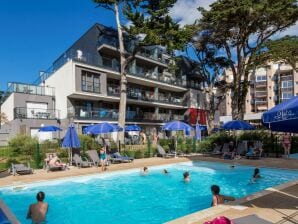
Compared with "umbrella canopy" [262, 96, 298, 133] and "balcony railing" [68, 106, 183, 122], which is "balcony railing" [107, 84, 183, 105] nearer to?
"balcony railing" [68, 106, 183, 122]

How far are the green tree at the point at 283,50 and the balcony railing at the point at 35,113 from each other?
2208cm

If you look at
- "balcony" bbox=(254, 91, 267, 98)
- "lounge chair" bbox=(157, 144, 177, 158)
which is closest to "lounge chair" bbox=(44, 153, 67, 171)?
"lounge chair" bbox=(157, 144, 177, 158)

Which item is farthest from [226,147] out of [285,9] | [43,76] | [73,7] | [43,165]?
[43,76]

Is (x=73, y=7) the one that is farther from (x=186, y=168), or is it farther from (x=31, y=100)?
(x=186, y=168)

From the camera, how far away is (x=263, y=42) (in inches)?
1106

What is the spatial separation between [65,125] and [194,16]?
17.8m

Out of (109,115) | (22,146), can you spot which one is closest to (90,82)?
(109,115)

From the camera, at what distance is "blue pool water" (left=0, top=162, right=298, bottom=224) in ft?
31.3

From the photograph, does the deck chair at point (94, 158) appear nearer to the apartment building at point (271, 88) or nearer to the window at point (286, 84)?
the apartment building at point (271, 88)

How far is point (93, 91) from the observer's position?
3175cm

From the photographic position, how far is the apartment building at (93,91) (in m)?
29.8

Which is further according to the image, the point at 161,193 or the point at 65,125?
the point at 65,125

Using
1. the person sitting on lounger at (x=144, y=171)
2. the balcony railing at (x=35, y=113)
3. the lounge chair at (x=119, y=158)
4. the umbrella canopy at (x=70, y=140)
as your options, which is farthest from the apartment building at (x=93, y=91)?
the person sitting on lounger at (x=144, y=171)

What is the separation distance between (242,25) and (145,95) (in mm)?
17497
